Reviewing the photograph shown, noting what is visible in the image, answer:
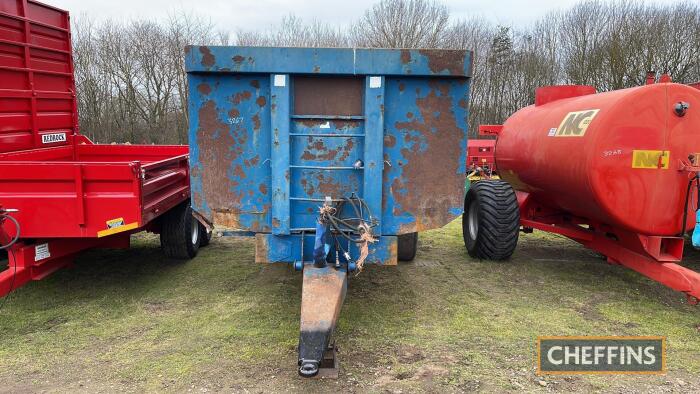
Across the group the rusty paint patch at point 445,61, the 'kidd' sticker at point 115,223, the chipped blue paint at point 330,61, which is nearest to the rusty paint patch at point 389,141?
the chipped blue paint at point 330,61

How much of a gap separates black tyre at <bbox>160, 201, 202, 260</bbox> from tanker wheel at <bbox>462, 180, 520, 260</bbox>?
343 centimetres

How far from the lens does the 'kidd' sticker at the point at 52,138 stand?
644 cm

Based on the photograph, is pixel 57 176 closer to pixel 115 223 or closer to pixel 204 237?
pixel 115 223

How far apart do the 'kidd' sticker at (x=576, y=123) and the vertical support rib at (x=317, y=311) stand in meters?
2.72

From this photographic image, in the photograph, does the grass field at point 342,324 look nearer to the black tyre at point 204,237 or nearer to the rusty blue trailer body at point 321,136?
the black tyre at point 204,237

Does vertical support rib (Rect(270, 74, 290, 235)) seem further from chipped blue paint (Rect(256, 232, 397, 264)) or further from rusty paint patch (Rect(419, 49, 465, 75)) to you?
rusty paint patch (Rect(419, 49, 465, 75))

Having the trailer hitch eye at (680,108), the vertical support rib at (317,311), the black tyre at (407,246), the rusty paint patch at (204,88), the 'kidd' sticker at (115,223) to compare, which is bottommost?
the black tyre at (407,246)

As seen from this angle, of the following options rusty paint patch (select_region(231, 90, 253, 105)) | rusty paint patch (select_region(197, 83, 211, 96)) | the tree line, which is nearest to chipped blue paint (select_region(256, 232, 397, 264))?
rusty paint patch (select_region(231, 90, 253, 105))

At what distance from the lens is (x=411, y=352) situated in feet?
12.2

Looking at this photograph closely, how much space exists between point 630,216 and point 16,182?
5292mm

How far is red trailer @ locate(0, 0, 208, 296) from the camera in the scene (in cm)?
423

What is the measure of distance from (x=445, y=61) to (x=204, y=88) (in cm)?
183

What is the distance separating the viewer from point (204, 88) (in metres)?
3.95

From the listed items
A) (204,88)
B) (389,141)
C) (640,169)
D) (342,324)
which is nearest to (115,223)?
(204,88)
